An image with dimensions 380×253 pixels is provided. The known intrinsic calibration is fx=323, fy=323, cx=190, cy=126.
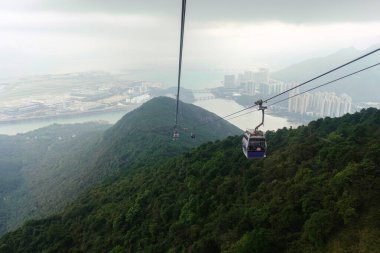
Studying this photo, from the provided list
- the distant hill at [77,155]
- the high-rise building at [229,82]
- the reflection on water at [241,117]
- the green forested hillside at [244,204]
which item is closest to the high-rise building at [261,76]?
the high-rise building at [229,82]

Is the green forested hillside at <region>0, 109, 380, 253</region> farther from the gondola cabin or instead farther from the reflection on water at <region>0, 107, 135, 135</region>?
the reflection on water at <region>0, 107, 135, 135</region>

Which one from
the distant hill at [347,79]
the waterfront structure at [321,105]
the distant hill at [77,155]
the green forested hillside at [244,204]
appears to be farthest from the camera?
the distant hill at [347,79]

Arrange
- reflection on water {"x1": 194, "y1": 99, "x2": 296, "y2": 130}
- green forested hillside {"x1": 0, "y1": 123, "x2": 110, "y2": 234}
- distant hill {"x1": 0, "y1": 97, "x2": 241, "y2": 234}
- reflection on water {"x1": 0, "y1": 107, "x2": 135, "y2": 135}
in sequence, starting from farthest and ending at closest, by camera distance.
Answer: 1. reflection on water {"x1": 0, "y1": 107, "x2": 135, "y2": 135}
2. reflection on water {"x1": 194, "y1": 99, "x2": 296, "y2": 130}
3. green forested hillside {"x1": 0, "y1": 123, "x2": 110, "y2": 234}
4. distant hill {"x1": 0, "y1": 97, "x2": 241, "y2": 234}

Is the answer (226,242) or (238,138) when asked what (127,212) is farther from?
(238,138)

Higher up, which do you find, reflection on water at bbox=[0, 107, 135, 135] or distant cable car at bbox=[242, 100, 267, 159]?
distant cable car at bbox=[242, 100, 267, 159]

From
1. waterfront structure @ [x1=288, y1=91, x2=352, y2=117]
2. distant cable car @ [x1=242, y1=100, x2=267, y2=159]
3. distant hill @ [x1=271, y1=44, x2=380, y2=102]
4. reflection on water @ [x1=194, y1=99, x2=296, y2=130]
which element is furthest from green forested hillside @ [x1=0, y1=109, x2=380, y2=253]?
distant hill @ [x1=271, y1=44, x2=380, y2=102]

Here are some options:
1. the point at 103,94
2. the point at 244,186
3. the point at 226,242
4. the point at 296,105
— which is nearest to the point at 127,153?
the point at 244,186

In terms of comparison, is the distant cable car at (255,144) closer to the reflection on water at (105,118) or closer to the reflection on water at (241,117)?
the reflection on water at (241,117)
